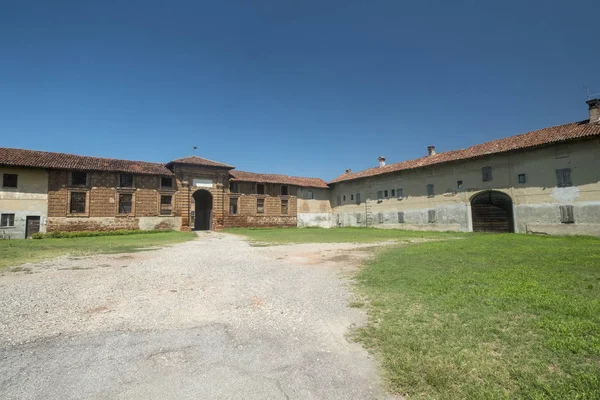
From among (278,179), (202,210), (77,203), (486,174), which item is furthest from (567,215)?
(77,203)

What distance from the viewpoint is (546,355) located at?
3223 millimetres

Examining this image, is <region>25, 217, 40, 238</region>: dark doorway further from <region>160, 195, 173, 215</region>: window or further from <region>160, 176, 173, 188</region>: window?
<region>160, 176, 173, 188</region>: window

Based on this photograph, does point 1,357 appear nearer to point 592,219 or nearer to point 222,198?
point 592,219

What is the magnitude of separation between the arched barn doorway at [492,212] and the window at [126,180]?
32.0 m

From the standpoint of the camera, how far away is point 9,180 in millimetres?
23234

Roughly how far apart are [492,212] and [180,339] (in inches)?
1051

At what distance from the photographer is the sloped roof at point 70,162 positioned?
23564 millimetres

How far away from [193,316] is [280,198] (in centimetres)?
3312

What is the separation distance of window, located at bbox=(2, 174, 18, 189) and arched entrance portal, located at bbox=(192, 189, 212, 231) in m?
Result: 15.3

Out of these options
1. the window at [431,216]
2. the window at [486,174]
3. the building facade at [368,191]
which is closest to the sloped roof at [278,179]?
the building facade at [368,191]

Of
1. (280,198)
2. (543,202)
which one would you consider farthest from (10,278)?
(280,198)

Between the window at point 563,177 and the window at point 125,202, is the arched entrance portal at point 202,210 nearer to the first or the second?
the window at point 125,202

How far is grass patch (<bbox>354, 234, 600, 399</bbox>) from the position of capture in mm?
2758

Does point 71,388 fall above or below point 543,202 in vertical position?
below
